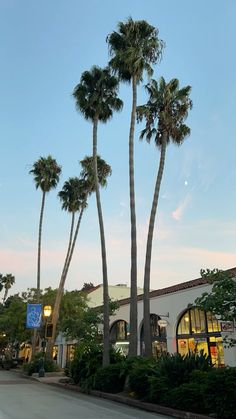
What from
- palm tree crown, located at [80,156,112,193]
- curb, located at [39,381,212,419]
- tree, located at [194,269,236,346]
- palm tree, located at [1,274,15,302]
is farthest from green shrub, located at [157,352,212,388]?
palm tree, located at [1,274,15,302]

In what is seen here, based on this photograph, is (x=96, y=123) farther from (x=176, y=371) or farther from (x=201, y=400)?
(x=201, y=400)

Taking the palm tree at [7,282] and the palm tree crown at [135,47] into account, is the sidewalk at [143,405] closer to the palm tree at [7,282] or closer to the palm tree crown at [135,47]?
the palm tree crown at [135,47]

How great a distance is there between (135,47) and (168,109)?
3.89 m

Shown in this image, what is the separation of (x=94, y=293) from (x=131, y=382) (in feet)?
126

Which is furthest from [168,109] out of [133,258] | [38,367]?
[38,367]

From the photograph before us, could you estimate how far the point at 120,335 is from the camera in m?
36.5

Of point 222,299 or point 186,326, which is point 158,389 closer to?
point 222,299

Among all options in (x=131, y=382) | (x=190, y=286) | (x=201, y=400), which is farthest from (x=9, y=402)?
(x=190, y=286)

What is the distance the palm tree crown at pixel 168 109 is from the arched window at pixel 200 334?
10336mm

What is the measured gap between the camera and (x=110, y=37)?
2469 cm

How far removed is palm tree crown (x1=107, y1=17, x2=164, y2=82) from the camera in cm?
2383

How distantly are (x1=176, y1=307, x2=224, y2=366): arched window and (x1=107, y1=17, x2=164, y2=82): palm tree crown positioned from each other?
1411 centimetres

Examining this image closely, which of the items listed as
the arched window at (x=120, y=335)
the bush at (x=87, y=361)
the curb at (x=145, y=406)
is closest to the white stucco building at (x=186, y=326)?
the bush at (x=87, y=361)

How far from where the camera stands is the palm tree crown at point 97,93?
85.6 feet
